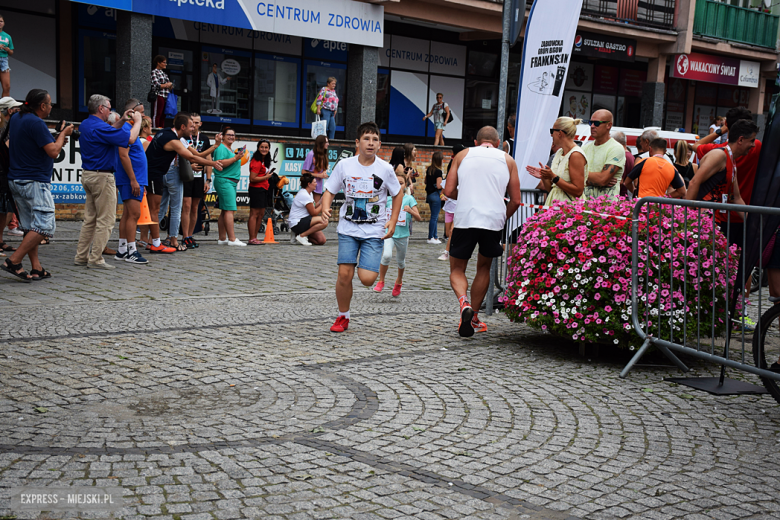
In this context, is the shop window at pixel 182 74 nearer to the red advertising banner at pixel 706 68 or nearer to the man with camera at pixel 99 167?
the man with camera at pixel 99 167

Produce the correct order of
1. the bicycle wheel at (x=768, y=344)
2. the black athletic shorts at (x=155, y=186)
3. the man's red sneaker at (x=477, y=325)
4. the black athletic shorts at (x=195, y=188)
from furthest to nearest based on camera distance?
the black athletic shorts at (x=195, y=188) → the black athletic shorts at (x=155, y=186) → the man's red sneaker at (x=477, y=325) → the bicycle wheel at (x=768, y=344)

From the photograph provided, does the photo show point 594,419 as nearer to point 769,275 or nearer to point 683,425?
point 683,425

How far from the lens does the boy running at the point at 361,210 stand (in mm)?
7344

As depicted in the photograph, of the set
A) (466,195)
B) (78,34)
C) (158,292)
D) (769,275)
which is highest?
(78,34)

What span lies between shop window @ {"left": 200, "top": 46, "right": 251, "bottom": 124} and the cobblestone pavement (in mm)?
14615

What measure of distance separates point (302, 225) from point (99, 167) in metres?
4.78

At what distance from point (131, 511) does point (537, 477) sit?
1895 mm

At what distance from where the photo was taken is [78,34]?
19359 mm

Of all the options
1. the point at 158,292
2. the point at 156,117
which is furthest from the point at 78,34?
the point at 158,292

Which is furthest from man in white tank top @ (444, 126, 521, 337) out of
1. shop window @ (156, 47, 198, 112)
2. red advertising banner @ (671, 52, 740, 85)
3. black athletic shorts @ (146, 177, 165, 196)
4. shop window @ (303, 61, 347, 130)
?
red advertising banner @ (671, 52, 740, 85)

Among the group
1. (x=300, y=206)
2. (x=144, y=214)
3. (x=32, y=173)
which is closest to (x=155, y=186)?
(x=144, y=214)

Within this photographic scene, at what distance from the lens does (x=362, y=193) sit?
7348mm

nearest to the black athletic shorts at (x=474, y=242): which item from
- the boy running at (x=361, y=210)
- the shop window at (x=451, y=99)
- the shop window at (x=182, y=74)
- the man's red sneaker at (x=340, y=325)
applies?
the boy running at (x=361, y=210)

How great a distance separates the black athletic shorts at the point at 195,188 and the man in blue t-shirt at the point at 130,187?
175cm
